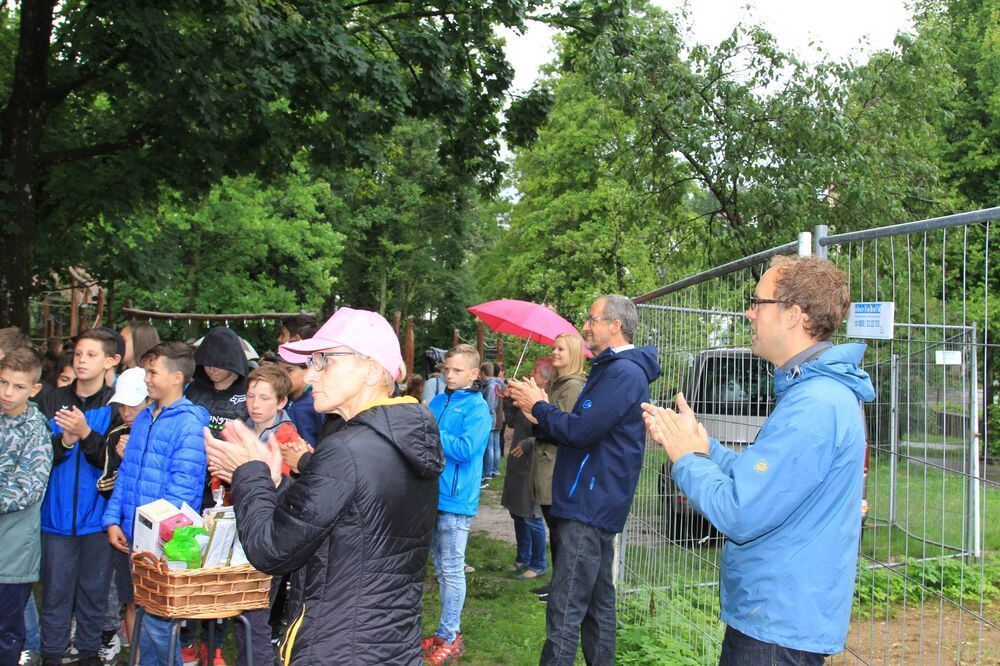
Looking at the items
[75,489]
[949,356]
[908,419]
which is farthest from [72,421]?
[949,356]

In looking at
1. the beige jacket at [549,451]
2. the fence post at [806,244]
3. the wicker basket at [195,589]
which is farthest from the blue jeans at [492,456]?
the fence post at [806,244]

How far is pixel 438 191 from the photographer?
46.1ft

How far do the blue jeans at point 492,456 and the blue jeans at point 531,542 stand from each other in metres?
A: 5.18

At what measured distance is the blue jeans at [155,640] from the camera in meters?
4.25

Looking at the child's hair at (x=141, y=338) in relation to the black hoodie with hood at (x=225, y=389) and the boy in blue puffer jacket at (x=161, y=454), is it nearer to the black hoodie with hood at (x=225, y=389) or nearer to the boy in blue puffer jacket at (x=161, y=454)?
the black hoodie with hood at (x=225, y=389)

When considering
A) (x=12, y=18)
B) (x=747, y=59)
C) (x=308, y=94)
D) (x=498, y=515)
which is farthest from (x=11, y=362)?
(x=12, y=18)

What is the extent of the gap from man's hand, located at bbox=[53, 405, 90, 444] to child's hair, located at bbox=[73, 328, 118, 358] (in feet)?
1.58

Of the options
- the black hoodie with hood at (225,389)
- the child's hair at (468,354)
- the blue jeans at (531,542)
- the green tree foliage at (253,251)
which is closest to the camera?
the black hoodie with hood at (225,389)

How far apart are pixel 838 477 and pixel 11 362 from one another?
14.1 feet

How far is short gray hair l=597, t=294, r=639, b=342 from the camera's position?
4.68 m

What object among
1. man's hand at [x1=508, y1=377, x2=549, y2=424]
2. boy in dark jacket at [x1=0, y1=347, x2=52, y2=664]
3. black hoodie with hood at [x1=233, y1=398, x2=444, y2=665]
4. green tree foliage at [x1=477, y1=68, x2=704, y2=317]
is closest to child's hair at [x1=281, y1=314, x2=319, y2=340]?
boy in dark jacket at [x1=0, y1=347, x2=52, y2=664]

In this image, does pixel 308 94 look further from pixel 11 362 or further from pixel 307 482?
pixel 307 482

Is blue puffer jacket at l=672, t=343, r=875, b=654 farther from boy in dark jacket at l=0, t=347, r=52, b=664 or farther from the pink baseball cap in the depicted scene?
boy in dark jacket at l=0, t=347, r=52, b=664

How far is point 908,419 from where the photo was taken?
3.30m
